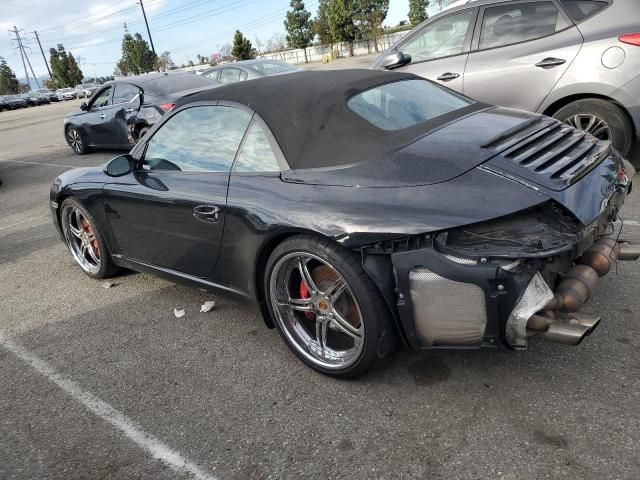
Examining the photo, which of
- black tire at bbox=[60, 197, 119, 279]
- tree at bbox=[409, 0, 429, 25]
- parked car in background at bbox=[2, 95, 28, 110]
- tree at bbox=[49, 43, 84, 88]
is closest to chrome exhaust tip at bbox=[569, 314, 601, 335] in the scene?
black tire at bbox=[60, 197, 119, 279]

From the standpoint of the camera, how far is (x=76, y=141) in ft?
37.0

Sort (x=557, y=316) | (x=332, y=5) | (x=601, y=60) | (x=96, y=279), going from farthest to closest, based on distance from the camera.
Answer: (x=332, y=5)
(x=601, y=60)
(x=96, y=279)
(x=557, y=316)

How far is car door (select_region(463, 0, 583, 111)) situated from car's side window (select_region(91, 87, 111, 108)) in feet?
24.2

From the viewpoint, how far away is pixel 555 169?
232 cm

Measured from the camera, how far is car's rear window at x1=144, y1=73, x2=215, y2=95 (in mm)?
9211

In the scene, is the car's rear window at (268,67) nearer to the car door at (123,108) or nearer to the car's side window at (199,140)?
the car door at (123,108)

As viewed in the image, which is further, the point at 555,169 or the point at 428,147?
the point at 428,147

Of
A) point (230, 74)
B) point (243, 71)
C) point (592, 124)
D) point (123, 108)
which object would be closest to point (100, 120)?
point (123, 108)

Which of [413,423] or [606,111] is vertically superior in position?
[606,111]

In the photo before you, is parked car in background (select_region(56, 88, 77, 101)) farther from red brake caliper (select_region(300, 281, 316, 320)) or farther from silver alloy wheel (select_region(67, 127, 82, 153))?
red brake caliper (select_region(300, 281, 316, 320))

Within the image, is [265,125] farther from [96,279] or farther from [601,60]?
[601,60]

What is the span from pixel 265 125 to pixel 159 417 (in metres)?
1.57

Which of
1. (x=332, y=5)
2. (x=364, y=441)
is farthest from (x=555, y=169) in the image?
(x=332, y=5)

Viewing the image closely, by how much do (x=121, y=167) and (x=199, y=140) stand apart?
27.8 inches
